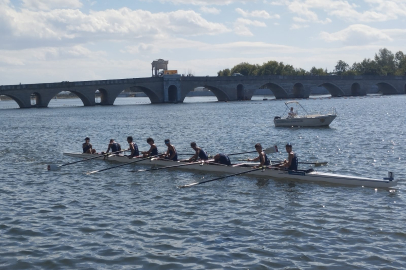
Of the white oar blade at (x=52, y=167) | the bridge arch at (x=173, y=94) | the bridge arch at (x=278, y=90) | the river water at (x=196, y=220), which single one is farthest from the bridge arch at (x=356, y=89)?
the white oar blade at (x=52, y=167)

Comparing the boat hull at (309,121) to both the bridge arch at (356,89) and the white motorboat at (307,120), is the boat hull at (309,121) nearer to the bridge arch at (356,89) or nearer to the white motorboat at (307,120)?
the white motorboat at (307,120)

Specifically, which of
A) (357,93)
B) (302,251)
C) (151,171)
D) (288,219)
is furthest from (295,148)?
(357,93)

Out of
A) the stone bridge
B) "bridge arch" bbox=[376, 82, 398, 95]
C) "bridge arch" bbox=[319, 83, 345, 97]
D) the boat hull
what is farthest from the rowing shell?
"bridge arch" bbox=[376, 82, 398, 95]

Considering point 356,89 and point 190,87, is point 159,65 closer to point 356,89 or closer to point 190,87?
point 190,87

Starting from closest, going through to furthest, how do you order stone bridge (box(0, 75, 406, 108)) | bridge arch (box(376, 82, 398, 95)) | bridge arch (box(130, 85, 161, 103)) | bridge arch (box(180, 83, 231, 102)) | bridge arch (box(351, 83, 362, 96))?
1. stone bridge (box(0, 75, 406, 108))
2. bridge arch (box(130, 85, 161, 103))
3. bridge arch (box(180, 83, 231, 102))
4. bridge arch (box(351, 83, 362, 96))
5. bridge arch (box(376, 82, 398, 95))

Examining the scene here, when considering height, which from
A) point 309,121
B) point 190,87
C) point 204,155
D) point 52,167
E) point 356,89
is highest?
point 190,87

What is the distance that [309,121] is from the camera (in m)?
46.5

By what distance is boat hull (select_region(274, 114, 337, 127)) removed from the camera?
151 feet

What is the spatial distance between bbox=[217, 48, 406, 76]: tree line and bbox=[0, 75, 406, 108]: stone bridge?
2173cm

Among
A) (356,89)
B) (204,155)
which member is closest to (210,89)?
(356,89)

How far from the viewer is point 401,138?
115 feet

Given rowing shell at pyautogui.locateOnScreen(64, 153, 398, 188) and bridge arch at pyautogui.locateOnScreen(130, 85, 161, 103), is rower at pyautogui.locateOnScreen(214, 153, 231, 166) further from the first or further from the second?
bridge arch at pyautogui.locateOnScreen(130, 85, 161, 103)

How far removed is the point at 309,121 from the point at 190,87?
63342 mm

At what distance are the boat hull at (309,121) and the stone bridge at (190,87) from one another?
2247 inches
